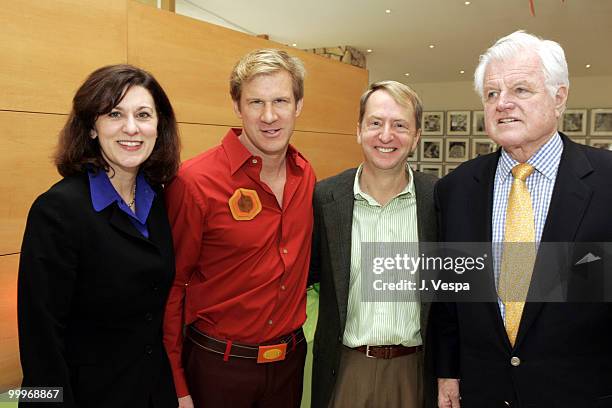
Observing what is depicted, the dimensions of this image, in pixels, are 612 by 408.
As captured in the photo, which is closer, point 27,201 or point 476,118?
point 27,201

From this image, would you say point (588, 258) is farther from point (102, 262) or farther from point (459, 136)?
point (459, 136)

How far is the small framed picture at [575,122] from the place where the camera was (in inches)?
486

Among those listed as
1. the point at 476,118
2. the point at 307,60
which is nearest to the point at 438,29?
the point at 307,60

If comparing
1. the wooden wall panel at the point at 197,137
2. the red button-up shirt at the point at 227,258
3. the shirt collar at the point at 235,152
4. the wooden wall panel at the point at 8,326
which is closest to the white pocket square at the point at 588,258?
the red button-up shirt at the point at 227,258

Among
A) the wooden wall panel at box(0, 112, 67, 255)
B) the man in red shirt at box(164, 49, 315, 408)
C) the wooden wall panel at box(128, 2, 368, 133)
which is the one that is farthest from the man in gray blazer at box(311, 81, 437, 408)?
the wooden wall panel at box(128, 2, 368, 133)

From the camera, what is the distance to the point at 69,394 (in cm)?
151

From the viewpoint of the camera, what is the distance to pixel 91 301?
5.09 feet

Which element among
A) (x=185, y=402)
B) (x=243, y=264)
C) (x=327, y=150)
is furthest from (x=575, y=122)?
(x=185, y=402)

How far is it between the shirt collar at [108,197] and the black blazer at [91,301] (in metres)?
0.02

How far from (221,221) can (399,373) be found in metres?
0.93

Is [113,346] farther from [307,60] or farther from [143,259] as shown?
[307,60]

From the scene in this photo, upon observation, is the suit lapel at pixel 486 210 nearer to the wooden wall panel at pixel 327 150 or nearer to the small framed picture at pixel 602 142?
the wooden wall panel at pixel 327 150

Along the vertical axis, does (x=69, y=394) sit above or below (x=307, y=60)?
below

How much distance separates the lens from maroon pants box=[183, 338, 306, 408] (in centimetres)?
197
